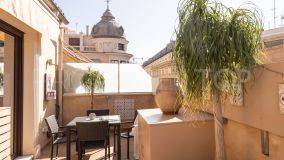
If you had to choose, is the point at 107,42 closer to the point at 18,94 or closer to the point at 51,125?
the point at 18,94

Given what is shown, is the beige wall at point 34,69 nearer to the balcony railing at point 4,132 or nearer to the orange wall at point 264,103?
the balcony railing at point 4,132

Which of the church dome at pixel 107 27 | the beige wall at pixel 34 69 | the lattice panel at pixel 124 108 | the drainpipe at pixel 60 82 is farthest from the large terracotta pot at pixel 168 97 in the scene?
the church dome at pixel 107 27

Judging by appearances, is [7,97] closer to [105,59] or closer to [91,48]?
[105,59]

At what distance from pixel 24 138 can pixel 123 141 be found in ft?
7.15

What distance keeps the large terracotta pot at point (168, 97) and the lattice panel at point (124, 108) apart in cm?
363

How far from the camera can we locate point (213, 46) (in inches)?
65.0

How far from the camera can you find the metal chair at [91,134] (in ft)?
12.1

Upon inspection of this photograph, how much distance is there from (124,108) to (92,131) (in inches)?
118

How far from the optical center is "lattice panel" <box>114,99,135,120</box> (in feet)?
21.8

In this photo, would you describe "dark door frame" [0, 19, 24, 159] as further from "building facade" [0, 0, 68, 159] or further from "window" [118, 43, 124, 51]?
"window" [118, 43, 124, 51]

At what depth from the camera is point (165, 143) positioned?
8.27 ft

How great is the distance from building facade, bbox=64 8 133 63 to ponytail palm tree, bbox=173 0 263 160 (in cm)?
2451

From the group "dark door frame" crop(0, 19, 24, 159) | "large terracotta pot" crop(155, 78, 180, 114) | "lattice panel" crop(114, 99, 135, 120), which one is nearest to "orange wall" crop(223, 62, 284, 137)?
"large terracotta pot" crop(155, 78, 180, 114)

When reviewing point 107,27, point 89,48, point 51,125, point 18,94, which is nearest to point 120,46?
point 107,27
